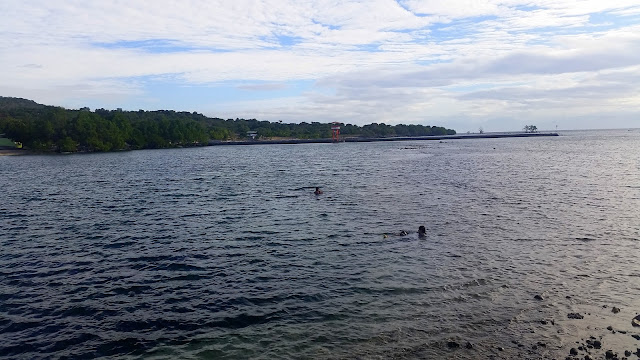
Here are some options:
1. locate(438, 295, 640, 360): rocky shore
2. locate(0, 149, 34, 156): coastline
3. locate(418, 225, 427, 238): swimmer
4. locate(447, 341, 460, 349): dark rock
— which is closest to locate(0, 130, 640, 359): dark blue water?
locate(438, 295, 640, 360): rocky shore

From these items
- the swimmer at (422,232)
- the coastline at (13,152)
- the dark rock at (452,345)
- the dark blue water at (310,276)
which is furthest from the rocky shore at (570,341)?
the coastline at (13,152)

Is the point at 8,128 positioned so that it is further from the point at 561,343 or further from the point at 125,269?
the point at 561,343

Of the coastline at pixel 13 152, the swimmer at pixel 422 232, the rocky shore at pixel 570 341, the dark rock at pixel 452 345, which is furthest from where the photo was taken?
the coastline at pixel 13 152

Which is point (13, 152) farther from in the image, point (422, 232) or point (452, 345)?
point (452, 345)

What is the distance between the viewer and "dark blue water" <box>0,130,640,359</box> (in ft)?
58.7

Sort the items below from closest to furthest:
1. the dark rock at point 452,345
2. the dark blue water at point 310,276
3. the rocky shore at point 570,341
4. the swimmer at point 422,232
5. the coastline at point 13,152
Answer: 1. the rocky shore at point 570,341
2. the dark rock at point 452,345
3. the dark blue water at point 310,276
4. the swimmer at point 422,232
5. the coastline at point 13,152

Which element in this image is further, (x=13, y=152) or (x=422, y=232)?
(x=13, y=152)

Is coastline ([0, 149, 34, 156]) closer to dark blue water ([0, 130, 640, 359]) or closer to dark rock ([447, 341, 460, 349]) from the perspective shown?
dark blue water ([0, 130, 640, 359])

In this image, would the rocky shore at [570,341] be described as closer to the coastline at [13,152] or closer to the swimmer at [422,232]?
the swimmer at [422,232]

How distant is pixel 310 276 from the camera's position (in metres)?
25.3

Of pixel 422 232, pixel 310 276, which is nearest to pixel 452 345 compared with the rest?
pixel 310 276

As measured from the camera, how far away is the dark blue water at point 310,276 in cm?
1789

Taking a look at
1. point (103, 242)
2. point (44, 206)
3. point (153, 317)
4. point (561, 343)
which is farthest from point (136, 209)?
point (561, 343)

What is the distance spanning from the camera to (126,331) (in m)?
18.9
